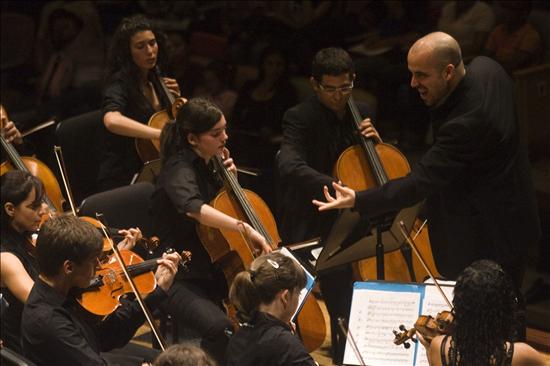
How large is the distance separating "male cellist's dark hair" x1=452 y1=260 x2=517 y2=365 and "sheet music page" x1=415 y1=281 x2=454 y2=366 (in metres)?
0.55

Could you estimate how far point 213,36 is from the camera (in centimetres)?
738

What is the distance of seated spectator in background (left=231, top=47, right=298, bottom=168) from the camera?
618cm

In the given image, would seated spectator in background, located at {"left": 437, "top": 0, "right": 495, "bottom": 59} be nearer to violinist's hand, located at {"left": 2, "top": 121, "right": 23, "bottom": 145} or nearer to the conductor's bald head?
the conductor's bald head

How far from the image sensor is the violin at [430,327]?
138 inches

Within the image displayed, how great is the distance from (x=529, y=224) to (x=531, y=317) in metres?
1.33

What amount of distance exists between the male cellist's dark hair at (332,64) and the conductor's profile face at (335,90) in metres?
0.02

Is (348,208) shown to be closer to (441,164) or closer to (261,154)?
(441,164)

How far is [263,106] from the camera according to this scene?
6230mm

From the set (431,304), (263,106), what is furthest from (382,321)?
(263,106)

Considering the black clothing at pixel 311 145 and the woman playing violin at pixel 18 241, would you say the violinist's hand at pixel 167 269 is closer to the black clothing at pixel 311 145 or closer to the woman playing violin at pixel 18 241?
the woman playing violin at pixel 18 241

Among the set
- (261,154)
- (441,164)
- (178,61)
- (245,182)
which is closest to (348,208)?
(441,164)

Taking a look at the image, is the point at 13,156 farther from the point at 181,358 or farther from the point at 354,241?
the point at 181,358

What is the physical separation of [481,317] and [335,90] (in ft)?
5.61

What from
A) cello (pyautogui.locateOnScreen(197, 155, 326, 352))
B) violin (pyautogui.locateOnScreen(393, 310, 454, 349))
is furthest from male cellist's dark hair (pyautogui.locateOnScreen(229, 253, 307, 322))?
cello (pyautogui.locateOnScreen(197, 155, 326, 352))
